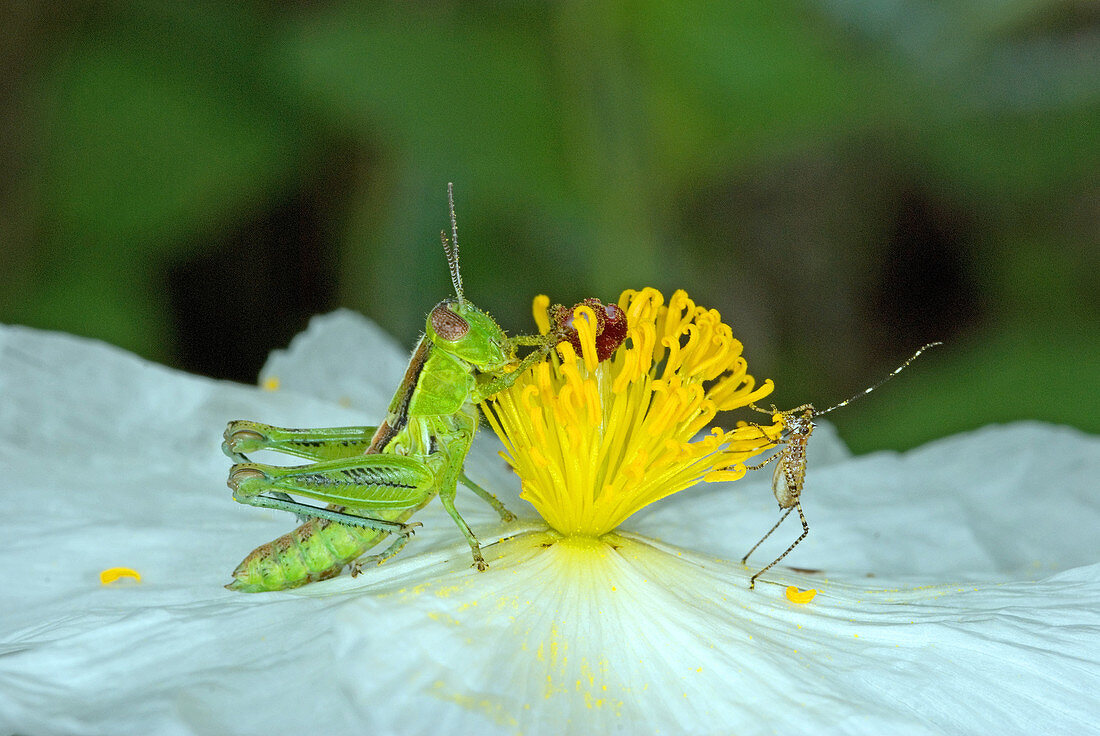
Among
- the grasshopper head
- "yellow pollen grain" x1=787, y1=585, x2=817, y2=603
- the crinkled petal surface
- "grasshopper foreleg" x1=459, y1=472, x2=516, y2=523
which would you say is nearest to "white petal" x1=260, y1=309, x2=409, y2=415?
the crinkled petal surface

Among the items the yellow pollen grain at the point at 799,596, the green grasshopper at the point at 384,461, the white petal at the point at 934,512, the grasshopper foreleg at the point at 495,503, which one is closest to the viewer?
the green grasshopper at the point at 384,461

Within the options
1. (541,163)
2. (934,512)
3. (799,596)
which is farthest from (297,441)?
(541,163)

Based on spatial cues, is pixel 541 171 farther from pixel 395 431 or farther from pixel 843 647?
pixel 843 647

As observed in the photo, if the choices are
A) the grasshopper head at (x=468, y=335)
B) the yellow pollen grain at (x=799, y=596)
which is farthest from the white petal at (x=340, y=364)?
the yellow pollen grain at (x=799, y=596)

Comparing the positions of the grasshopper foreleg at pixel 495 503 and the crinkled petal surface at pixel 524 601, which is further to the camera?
the grasshopper foreleg at pixel 495 503

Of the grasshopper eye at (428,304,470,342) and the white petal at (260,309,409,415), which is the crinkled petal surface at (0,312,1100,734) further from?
the grasshopper eye at (428,304,470,342)

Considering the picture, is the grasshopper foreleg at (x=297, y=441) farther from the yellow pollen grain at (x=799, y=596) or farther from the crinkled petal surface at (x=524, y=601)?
the yellow pollen grain at (x=799, y=596)

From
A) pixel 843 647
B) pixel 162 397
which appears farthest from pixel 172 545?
pixel 843 647
